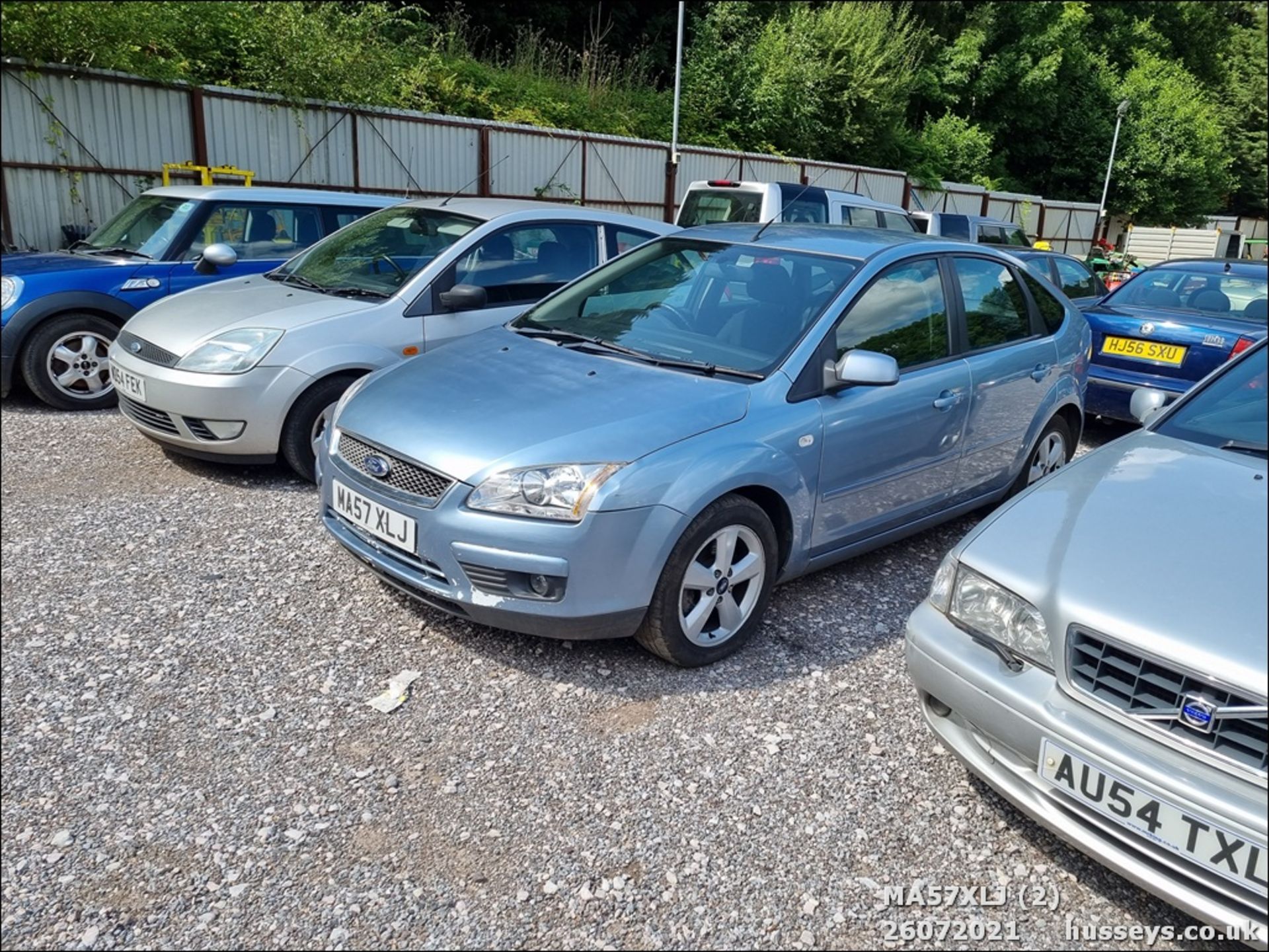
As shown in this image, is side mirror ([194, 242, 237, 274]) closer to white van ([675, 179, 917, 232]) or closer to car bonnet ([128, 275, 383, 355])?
car bonnet ([128, 275, 383, 355])

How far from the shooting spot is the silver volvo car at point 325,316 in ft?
15.8

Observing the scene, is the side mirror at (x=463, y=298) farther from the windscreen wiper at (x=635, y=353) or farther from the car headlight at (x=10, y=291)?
the car headlight at (x=10, y=291)

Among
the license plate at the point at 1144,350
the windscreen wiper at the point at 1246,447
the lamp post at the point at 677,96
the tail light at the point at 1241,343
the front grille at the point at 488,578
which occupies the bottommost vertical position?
the front grille at the point at 488,578

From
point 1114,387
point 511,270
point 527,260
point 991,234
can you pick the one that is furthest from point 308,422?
point 991,234

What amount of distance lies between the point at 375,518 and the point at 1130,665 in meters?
2.46

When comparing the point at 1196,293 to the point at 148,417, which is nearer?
the point at 148,417

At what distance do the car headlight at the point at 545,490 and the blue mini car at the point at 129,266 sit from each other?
396 cm

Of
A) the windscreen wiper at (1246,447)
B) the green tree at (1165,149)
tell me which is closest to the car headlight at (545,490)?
the windscreen wiper at (1246,447)

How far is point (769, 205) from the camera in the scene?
10805 mm

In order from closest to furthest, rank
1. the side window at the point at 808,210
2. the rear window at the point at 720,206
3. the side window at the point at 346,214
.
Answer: the side window at the point at 346,214
the rear window at the point at 720,206
the side window at the point at 808,210

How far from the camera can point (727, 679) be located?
136 inches

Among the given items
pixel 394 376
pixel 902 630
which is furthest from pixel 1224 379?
pixel 394 376

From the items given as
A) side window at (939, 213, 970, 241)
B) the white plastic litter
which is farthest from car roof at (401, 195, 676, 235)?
side window at (939, 213, 970, 241)

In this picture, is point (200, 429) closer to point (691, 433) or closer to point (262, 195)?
point (691, 433)
